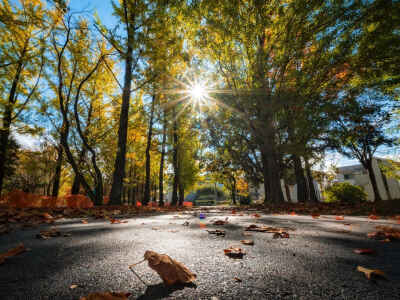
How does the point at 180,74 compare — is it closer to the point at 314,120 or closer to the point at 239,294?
the point at 314,120

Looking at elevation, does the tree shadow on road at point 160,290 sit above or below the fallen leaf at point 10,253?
below

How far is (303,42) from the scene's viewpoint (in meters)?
5.86

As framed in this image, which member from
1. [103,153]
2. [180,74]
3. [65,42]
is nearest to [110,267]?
[65,42]

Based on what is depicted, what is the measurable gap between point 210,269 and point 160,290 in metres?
0.32

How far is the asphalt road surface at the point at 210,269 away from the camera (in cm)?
78

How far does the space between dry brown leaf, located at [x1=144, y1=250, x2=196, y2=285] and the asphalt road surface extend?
0.03 m

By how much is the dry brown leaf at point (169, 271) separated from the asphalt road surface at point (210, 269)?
3 centimetres

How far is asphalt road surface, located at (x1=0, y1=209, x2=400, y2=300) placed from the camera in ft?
2.56

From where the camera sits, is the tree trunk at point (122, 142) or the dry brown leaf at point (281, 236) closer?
the dry brown leaf at point (281, 236)

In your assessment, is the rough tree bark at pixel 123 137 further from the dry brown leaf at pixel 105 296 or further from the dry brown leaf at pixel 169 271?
the dry brown leaf at pixel 105 296

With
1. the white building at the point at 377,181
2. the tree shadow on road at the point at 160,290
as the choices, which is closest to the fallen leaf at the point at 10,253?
the tree shadow on road at the point at 160,290

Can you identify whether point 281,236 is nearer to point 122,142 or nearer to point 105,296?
point 105,296

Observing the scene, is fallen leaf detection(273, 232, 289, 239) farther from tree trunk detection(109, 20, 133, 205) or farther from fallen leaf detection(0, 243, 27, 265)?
tree trunk detection(109, 20, 133, 205)

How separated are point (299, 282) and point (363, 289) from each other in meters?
0.24
